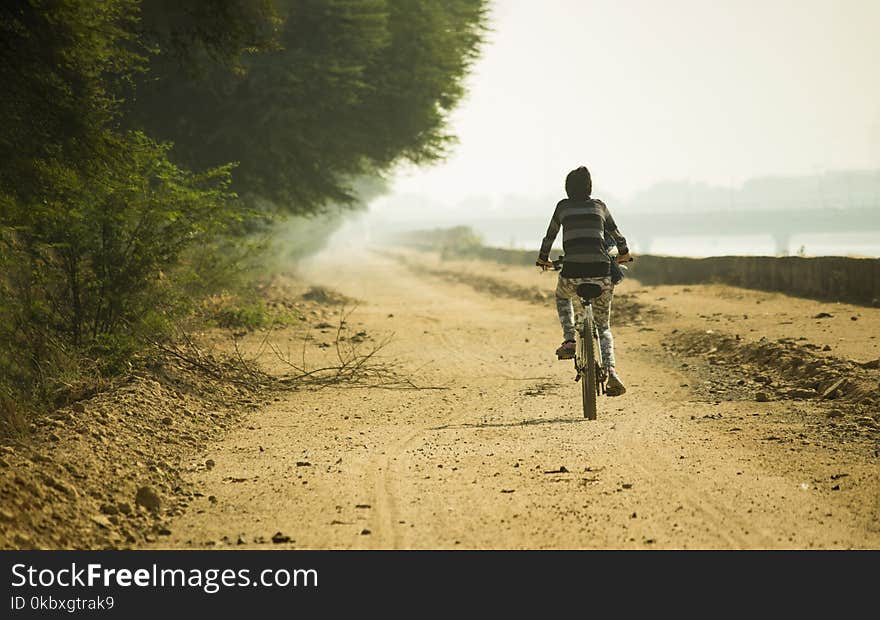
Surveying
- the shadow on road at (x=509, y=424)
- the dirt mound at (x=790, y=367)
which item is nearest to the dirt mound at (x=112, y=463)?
the shadow on road at (x=509, y=424)

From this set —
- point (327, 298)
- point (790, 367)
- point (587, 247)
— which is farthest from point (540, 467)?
point (327, 298)

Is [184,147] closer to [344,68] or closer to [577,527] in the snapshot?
[344,68]

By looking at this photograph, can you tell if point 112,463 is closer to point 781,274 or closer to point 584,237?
point 584,237

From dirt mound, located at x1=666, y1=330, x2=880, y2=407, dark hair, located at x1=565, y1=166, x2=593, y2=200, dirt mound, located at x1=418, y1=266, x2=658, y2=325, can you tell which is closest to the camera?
dark hair, located at x1=565, y1=166, x2=593, y2=200

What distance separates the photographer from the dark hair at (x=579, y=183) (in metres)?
8.35

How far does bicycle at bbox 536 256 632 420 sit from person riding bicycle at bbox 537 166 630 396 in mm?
A: 64

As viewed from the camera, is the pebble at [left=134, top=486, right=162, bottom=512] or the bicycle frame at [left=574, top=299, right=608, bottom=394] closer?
the pebble at [left=134, top=486, right=162, bottom=512]

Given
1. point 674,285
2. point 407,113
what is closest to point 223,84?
point 407,113

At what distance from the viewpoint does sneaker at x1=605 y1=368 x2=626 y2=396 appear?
27.0ft

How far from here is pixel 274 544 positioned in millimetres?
5082

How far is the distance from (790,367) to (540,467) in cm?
→ 528

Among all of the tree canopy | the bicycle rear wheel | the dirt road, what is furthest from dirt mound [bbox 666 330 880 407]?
the tree canopy

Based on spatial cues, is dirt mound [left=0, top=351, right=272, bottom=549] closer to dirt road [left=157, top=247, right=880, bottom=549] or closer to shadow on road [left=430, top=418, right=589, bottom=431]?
dirt road [left=157, top=247, right=880, bottom=549]

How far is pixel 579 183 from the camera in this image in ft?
27.5
